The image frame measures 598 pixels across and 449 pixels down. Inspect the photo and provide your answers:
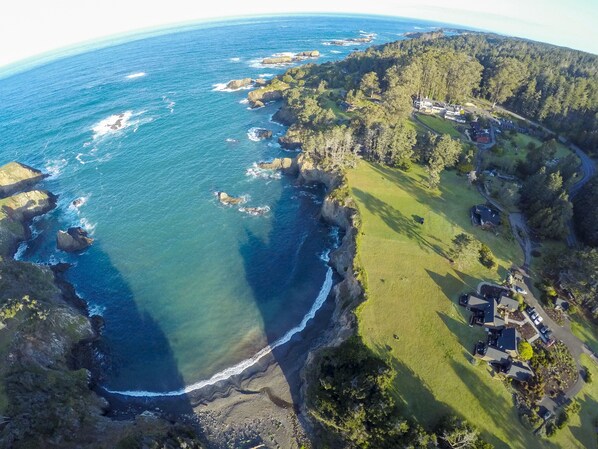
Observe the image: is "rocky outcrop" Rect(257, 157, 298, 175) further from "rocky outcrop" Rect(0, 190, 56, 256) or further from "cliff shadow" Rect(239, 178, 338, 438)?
"rocky outcrop" Rect(0, 190, 56, 256)

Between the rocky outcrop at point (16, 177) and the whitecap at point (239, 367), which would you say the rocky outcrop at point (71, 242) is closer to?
the rocky outcrop at point (16, 177)

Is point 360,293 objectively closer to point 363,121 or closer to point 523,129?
point 363,121

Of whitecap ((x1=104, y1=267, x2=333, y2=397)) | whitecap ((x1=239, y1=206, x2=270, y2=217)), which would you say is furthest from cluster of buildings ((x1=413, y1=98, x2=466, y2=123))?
whitecap ((x1=104, y1=267, x2=333, y2=397))

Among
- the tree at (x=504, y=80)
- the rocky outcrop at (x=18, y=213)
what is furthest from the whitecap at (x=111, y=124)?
the tree at (x=504, y=80)

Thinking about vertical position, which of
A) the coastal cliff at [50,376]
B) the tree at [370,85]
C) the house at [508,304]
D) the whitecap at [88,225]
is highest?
the tree at [370,85]

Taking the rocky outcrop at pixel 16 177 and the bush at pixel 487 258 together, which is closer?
the bush at pixel 487 258

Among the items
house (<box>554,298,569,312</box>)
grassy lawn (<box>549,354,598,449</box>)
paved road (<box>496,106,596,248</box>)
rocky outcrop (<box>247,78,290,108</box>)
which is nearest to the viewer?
grassy lawn (<box>549,354,598,449</box>)
